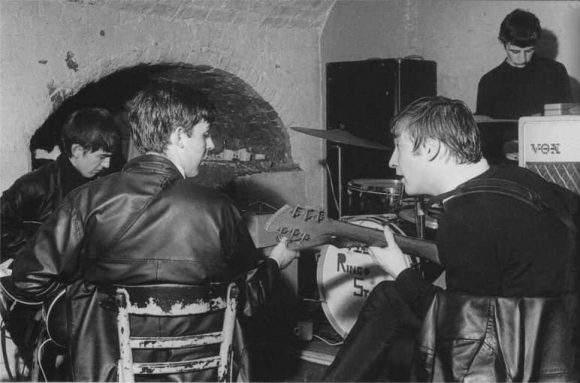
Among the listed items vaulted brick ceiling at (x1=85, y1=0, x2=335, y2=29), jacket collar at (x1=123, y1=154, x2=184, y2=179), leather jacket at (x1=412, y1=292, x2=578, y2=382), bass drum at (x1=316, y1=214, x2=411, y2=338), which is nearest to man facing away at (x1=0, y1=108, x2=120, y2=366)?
vaulted brick ceiling at (x1=85, y1=0, x2=335, y2=29)

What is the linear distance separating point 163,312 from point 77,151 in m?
1.80

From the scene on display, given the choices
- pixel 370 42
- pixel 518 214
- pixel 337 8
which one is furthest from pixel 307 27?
pixel 518 214

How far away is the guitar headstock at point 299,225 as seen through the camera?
2660 millimetres

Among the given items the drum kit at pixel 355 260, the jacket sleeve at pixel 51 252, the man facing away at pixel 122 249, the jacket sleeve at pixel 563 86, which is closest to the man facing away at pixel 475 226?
the man facing away at pixel 122 249

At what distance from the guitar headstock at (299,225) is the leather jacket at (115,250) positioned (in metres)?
0.54

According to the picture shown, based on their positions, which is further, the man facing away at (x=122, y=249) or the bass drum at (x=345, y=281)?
the bass drum at (x=345, y=281)

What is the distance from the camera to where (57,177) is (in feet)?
11.5

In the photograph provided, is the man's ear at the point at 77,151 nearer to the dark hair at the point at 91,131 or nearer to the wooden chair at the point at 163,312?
the dark hair at the point at 91,131

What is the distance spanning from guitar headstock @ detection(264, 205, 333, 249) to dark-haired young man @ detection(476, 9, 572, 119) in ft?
8.63

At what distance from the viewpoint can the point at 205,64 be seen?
458cm

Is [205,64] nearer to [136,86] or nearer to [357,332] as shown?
[136,86]

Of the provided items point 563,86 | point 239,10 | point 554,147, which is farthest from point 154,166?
point 563,86

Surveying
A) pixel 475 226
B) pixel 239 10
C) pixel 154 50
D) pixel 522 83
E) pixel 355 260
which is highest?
pixel 239 10

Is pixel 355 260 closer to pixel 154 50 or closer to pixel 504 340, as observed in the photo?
pixel 154 50
